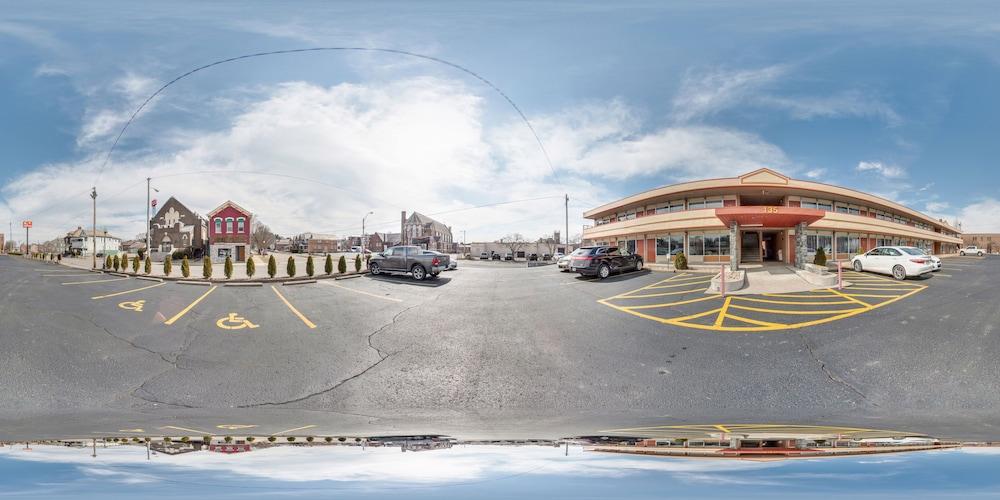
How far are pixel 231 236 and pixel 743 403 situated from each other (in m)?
9.97

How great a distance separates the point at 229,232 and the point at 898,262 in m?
19.1

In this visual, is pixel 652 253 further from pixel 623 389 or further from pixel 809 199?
pixel 623 389

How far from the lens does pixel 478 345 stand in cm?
591

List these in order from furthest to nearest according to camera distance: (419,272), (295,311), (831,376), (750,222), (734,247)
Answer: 1. (750,222)
2. (734,247)
3. (419,272)
4. (295,311)
5. (831,376)

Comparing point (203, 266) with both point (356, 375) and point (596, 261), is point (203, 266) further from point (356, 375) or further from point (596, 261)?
point (596, 261)

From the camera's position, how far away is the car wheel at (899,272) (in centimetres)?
1210

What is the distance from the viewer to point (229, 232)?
861 centimetres

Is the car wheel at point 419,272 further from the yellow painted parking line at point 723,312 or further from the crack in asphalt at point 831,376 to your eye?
the crack in asphalt at point 831,376

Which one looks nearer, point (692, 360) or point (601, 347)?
point (692, 360)

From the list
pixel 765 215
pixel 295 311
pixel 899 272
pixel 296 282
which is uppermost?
pixel 765 215

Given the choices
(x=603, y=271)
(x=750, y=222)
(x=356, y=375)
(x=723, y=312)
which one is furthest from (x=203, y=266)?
(x=750, y=222)

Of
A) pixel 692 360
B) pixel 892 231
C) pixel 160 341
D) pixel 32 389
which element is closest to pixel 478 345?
pixel 692 360

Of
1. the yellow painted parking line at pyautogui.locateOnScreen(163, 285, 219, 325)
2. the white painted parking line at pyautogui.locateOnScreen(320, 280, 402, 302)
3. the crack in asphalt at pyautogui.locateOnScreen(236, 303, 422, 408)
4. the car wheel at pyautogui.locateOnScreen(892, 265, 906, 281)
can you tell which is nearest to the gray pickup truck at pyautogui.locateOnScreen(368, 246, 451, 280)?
the white painted parking line at pyautogui.locateOnScreen(320, 280, 402, 302)

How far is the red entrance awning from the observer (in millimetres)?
13570
